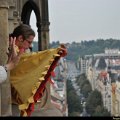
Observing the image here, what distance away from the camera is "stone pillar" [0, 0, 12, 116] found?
16.8 feet

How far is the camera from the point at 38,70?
524cm

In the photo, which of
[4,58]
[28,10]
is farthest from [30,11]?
[4,58]

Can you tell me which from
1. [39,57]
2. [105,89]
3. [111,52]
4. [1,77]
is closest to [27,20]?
[39,57]

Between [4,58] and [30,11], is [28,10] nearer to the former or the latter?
[30,11]

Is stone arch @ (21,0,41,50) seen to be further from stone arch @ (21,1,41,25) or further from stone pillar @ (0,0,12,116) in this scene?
stone pillar @ (0,0,12,116)

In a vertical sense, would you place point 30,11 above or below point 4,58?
above

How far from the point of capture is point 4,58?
506 cm

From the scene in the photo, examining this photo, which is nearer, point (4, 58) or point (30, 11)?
point (4, 58)

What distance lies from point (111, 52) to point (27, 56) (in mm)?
128996

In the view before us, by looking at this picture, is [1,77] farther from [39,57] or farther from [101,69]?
[101,69]

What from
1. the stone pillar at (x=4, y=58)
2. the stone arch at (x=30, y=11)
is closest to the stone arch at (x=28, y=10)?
the stone arch at (x=30, y=11)

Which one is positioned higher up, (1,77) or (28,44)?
(28,44)

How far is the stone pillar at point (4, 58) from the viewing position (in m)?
5.12

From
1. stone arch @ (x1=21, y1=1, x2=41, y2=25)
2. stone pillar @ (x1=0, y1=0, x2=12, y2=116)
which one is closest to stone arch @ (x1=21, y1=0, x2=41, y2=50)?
stone arch @ (x1=21, y1=1, x2=41, y2=25)
